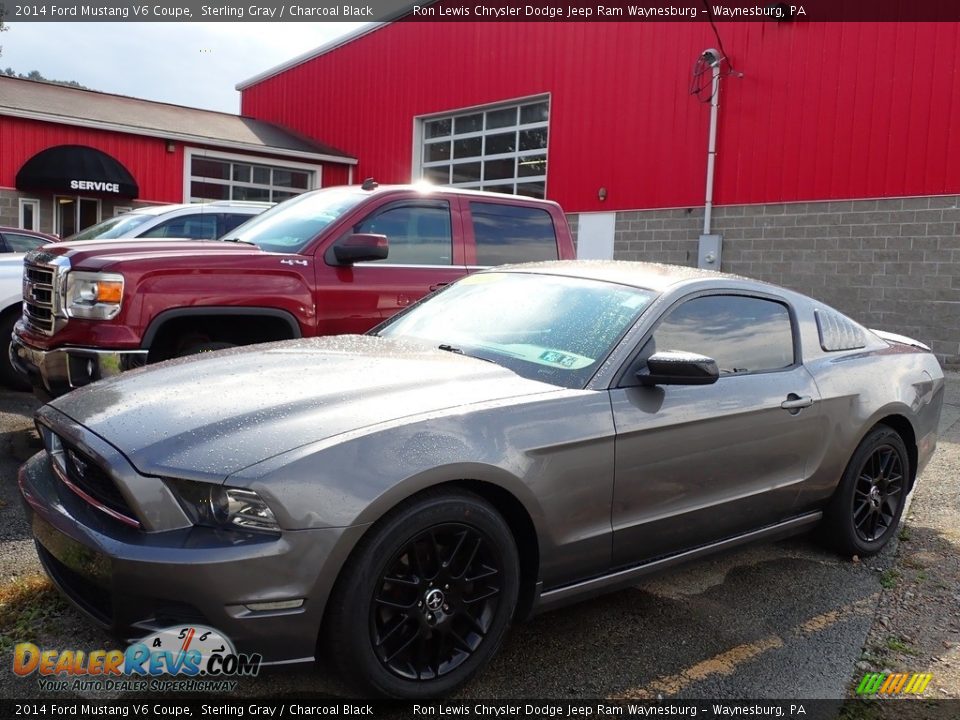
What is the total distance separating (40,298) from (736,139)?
11.6 m

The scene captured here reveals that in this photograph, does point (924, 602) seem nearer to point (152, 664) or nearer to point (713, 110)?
point (152, 664)

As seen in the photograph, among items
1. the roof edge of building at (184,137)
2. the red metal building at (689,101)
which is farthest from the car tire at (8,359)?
the roof edge of building at (184,137)

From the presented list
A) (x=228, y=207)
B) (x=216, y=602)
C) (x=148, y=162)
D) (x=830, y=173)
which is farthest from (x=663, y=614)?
(x=148, y=162)

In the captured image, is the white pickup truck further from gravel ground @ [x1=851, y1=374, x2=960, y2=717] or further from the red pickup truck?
gravel ground @ [x1=851, y1=374, x2=960, y2=717]

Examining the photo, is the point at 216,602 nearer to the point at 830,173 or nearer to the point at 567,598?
the point at 567,598

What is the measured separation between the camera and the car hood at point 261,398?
8.00 feet

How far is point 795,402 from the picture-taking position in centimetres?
374

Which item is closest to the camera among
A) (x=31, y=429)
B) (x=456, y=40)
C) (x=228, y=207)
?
(x=31, y=429)

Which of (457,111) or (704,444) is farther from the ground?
(457,111)

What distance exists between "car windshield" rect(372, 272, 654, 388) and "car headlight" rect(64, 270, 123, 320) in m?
1.72

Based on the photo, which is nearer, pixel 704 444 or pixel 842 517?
pixel 704 444

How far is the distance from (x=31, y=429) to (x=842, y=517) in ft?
17.9

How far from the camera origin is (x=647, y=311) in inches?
133

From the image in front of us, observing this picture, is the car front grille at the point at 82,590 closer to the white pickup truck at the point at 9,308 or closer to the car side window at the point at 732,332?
Answer: the car side window at the point at 732,332
